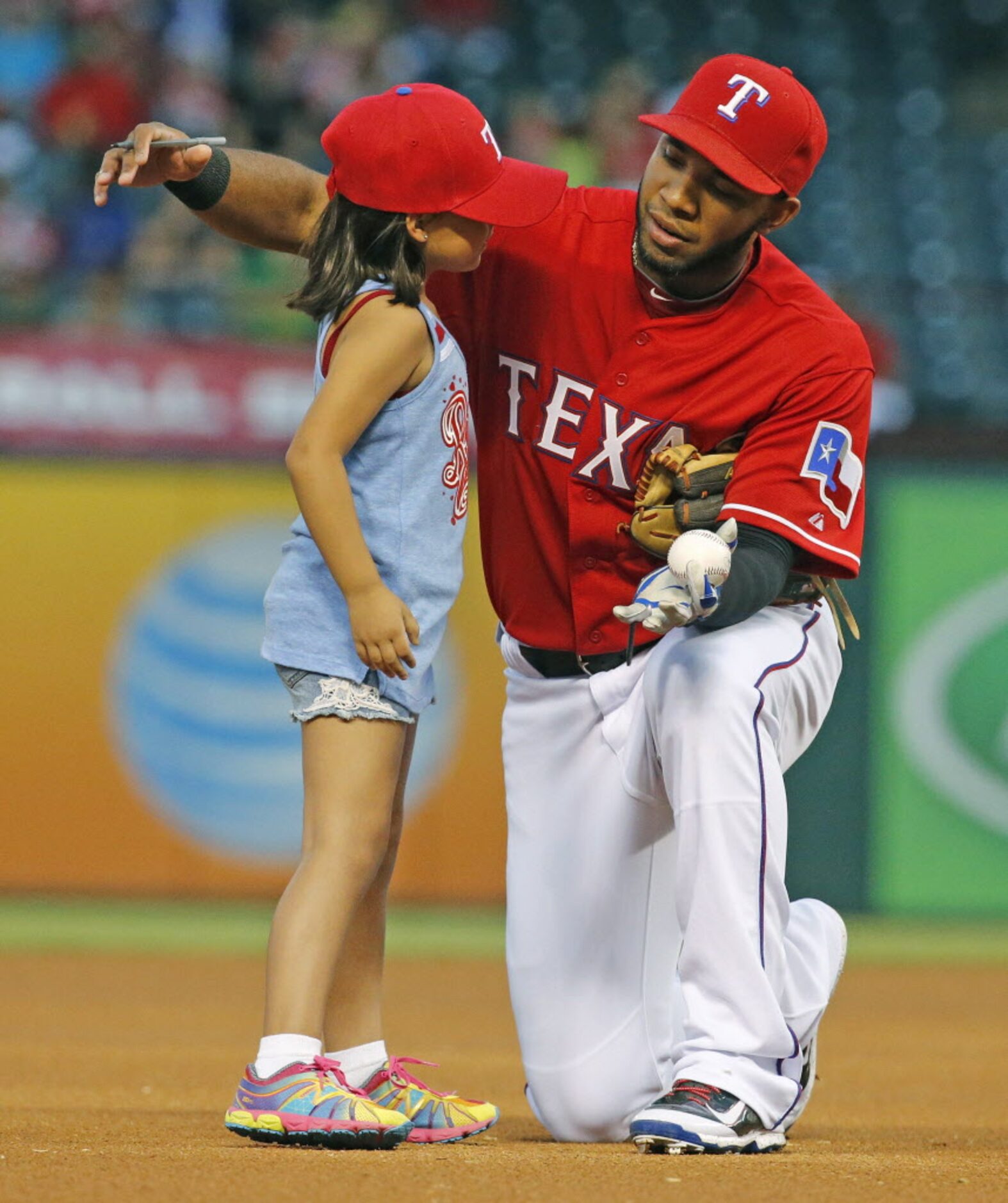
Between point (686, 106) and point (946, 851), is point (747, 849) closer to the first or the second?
point (686, 106)

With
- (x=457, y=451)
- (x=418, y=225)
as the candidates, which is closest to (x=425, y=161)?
(x=418, y=225)

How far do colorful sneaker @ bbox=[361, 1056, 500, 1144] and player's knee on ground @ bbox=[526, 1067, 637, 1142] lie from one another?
301mm

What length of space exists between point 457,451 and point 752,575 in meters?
0.55

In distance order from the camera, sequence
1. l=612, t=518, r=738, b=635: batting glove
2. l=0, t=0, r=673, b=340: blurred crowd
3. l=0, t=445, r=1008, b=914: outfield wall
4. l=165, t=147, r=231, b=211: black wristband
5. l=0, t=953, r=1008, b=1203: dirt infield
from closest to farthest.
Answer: l=0, t=953, r=1008, b=1203: dirt infield → l=612, t=518, r=738, b=635: batting glove → l=165, t=147, r=231, b=211: black wristband → l=0, t=445, r=1008, b=914: outfield wall → l=0, t=0, r=673, b=340: blurred crowd

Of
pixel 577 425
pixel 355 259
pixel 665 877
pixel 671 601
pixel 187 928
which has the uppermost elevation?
pixel 355 259

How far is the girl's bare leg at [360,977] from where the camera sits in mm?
3158

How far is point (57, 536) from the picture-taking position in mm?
8406

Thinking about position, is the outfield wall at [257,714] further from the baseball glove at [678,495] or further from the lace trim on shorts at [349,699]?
the lace trim on shorts at [349,699]

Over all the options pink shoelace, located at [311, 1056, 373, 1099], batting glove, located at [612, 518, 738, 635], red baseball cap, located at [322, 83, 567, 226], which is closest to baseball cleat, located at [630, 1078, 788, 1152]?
pink shoelace, located at [311, 1056, 373, 1099]

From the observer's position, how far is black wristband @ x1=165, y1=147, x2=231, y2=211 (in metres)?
3.40

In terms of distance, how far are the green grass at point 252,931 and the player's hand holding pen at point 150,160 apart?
14.6 feet

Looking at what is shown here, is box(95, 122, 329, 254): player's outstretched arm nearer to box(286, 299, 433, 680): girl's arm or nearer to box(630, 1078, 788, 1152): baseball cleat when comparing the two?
box(286, 299, 433, 680): girl's arm

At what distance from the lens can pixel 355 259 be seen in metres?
3.10

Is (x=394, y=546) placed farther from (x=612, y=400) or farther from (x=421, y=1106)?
(x=421, y=1106)
